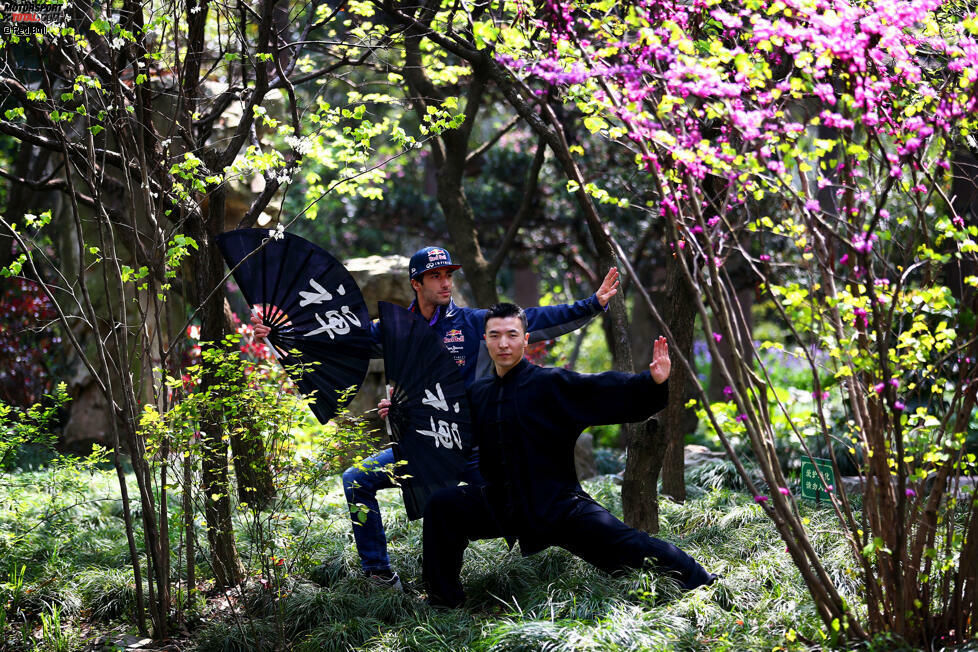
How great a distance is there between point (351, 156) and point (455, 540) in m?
1.87

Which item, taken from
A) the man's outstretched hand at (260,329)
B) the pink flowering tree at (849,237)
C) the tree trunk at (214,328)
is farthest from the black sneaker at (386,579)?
the pink flowering tree at (849,237)

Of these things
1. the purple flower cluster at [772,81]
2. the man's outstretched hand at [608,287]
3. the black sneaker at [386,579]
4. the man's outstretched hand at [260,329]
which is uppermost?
the purple flower cluster at [772,81]


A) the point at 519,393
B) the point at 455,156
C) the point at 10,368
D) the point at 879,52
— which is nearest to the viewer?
the point at 879,52

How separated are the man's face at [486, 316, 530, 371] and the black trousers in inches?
22.8

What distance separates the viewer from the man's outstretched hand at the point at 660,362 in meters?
3.60

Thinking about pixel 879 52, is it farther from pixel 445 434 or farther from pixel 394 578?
pixel 394 578

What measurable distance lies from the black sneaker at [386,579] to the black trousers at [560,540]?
0.34 m

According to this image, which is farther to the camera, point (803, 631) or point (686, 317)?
point (686, 317)

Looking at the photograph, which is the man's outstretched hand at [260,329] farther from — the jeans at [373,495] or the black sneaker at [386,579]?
the black sneaker at [386,579]

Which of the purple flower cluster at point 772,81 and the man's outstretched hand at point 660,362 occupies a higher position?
the purple flower cluster at point 772,81

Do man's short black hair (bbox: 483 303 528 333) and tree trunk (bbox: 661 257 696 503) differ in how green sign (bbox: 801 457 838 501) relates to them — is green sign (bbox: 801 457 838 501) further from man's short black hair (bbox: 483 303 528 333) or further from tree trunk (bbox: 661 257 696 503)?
man's short black hair (bbox: 483 303 528 333)

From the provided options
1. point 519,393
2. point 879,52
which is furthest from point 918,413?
point 519,393

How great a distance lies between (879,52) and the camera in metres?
2.92

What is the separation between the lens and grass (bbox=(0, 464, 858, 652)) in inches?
139
